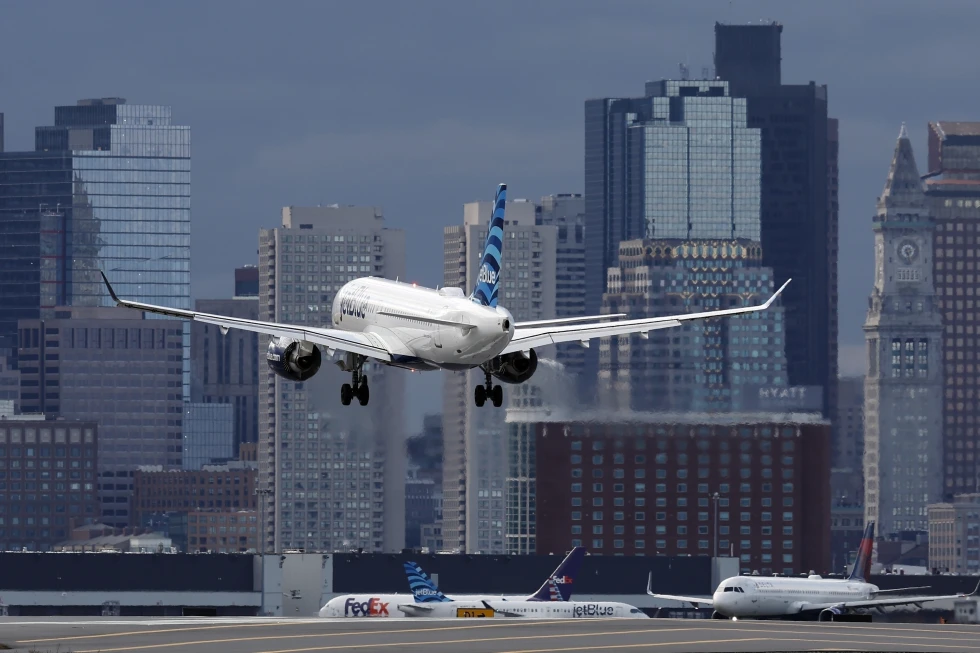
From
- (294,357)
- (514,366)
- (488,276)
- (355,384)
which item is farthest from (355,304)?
(514,366)

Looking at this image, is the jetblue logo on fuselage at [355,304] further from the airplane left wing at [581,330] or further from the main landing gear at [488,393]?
the main landing gear at [488,393]

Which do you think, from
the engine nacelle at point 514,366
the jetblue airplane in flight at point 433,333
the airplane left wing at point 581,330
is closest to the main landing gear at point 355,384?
the jetblue airplane in flight at point 433,333

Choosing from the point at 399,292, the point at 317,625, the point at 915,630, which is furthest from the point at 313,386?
the point at 399,292

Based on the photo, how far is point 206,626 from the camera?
161 meters

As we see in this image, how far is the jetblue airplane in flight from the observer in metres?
124

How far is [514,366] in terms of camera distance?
127375 millimetres

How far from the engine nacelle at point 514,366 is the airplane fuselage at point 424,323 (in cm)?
219

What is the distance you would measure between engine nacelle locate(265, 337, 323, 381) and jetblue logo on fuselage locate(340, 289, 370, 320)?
4476mm

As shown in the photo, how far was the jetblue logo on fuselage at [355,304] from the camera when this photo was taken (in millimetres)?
134375

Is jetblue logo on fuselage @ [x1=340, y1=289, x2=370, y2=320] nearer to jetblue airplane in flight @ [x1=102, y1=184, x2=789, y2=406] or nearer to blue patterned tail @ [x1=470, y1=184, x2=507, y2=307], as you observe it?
jetblue airplane in flight @ [x1=102, y1=184, x2=789, y2=406]

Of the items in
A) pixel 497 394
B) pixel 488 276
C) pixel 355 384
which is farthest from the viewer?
pixel 488 276

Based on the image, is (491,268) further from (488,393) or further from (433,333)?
(488,393)

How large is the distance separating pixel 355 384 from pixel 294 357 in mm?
3641

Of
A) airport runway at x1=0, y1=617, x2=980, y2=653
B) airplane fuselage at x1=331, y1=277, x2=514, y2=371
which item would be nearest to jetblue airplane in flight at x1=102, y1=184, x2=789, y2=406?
airplane fuselage at x1=331, y1=277, x2=514, y2=371
